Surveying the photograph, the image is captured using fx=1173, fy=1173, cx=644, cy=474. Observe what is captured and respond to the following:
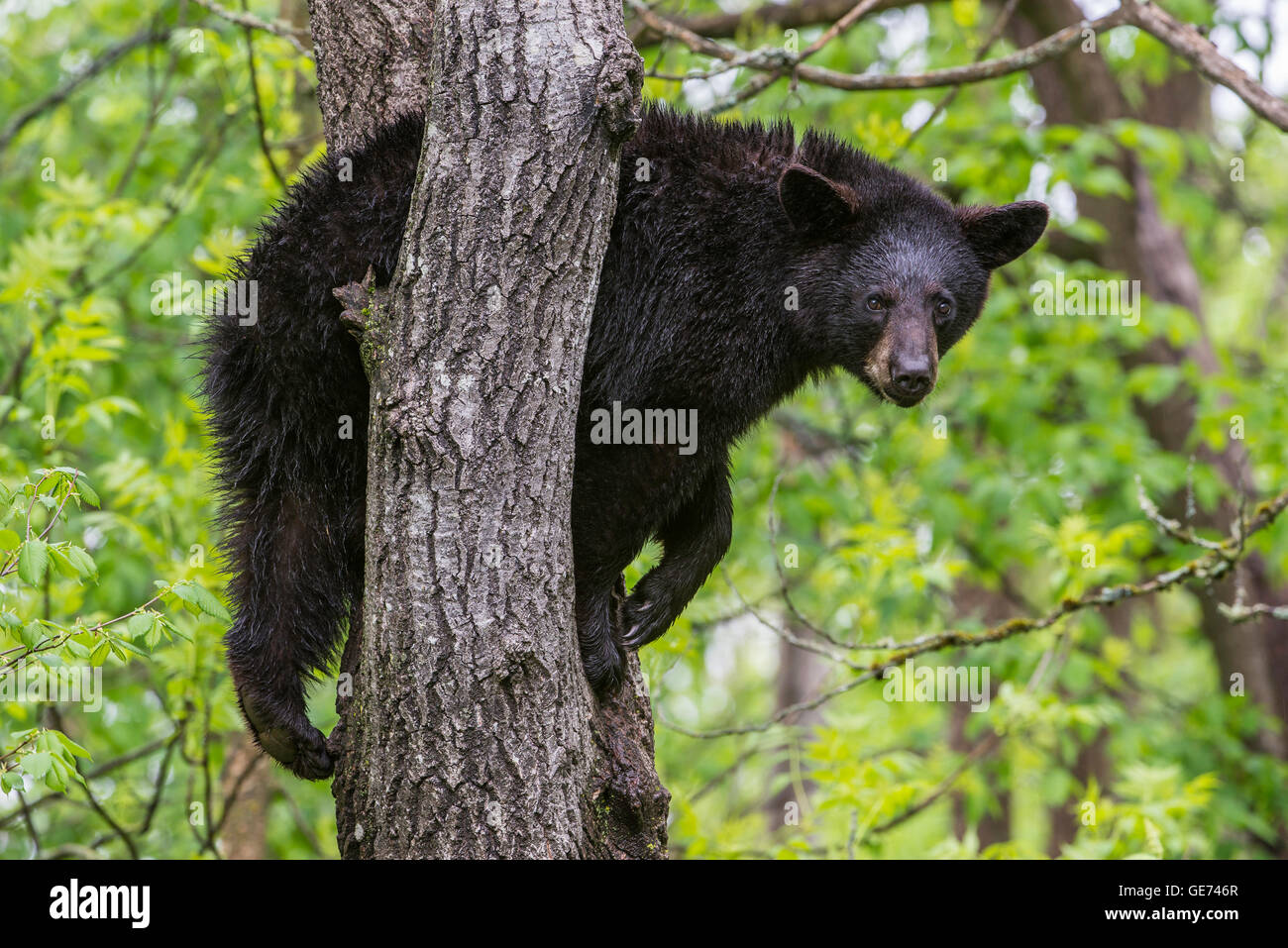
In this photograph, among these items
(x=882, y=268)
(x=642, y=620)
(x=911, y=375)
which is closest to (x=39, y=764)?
(x=642, y=620)

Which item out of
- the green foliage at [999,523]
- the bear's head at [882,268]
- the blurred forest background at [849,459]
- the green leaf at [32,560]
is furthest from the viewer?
the green foliage at [999,523]

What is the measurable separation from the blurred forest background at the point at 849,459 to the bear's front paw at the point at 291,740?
620 mm

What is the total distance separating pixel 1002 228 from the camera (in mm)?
4934

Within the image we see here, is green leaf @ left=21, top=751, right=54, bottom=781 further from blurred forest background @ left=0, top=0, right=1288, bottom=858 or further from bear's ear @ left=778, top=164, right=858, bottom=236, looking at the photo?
bear's ear @ left=778, top=164, right=858, bottom=236

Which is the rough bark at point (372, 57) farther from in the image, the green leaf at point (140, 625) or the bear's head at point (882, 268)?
the green leaf at point (140, 625)

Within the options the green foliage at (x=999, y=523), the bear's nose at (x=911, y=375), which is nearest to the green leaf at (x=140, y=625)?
the green foliage at (x=999, y=523)

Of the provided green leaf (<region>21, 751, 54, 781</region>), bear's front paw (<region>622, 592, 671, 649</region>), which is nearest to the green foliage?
bear's front paw (<region>622, 592, 671, 649</region>)

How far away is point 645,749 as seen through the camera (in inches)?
156

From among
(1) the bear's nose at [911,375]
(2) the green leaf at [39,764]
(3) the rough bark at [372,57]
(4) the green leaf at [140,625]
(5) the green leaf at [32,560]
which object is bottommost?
(2) the green leaf at [39,764]

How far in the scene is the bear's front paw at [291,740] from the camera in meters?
3.99

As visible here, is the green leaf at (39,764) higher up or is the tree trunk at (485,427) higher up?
the tree trunk at (485,427)
